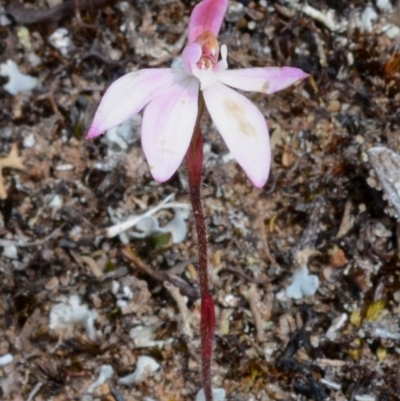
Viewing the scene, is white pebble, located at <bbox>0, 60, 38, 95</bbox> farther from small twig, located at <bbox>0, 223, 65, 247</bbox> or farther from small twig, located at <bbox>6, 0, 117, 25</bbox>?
small twig, located at <bbox>0, 223, 65, 247</bbox>

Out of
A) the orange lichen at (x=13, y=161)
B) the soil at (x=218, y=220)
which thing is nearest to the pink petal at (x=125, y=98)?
the soil at (x=218, y=220)

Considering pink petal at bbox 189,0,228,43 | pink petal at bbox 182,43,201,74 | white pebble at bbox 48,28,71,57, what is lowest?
white pebble at bbox 48,28,71,57

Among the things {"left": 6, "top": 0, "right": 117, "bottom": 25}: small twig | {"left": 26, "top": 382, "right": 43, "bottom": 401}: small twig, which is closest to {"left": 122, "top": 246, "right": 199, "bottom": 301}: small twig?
{"left": 26, "top": 382, "right": 43, "bottom": 401}: small twig

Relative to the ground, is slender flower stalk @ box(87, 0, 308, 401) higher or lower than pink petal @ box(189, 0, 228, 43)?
lower

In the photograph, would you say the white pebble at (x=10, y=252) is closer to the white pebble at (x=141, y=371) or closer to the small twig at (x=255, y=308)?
the white pebble at (x=141, y=371)

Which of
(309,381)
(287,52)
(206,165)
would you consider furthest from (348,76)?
(309,381)

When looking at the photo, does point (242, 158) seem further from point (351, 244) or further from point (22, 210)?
point (22, 210)

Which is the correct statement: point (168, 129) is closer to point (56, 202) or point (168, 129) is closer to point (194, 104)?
point (194, 104)
